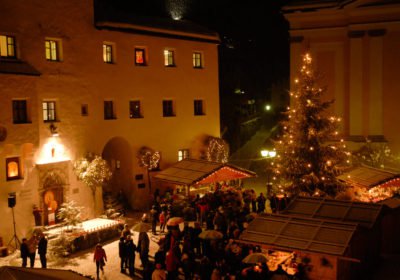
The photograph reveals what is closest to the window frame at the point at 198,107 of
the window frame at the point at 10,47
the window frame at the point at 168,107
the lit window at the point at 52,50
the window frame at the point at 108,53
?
the window frame at the point at 168,107

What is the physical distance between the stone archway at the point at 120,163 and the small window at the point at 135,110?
5.35ft

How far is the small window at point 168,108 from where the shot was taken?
32188 mm

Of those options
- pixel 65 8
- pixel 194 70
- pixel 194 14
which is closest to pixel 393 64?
pixel 194 70

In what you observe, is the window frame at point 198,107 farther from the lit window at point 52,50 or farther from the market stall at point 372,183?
the market stall at point 372,183

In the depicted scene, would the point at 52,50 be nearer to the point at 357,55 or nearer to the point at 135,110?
the point at 135,110

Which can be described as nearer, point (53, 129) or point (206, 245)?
point (206, 245)

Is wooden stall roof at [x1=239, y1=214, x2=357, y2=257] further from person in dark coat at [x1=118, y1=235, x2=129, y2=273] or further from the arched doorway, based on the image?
the arched doorway

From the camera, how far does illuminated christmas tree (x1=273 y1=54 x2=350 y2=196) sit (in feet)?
79.5

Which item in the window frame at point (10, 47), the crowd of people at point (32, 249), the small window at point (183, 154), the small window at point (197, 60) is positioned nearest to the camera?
the crowd of people at point (32, 249)

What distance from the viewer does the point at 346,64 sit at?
35.7 metres

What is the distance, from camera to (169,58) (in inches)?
1268

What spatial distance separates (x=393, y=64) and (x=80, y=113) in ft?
71.3

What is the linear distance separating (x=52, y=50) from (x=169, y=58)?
8.77 metres

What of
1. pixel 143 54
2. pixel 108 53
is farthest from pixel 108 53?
pixel 143 54
